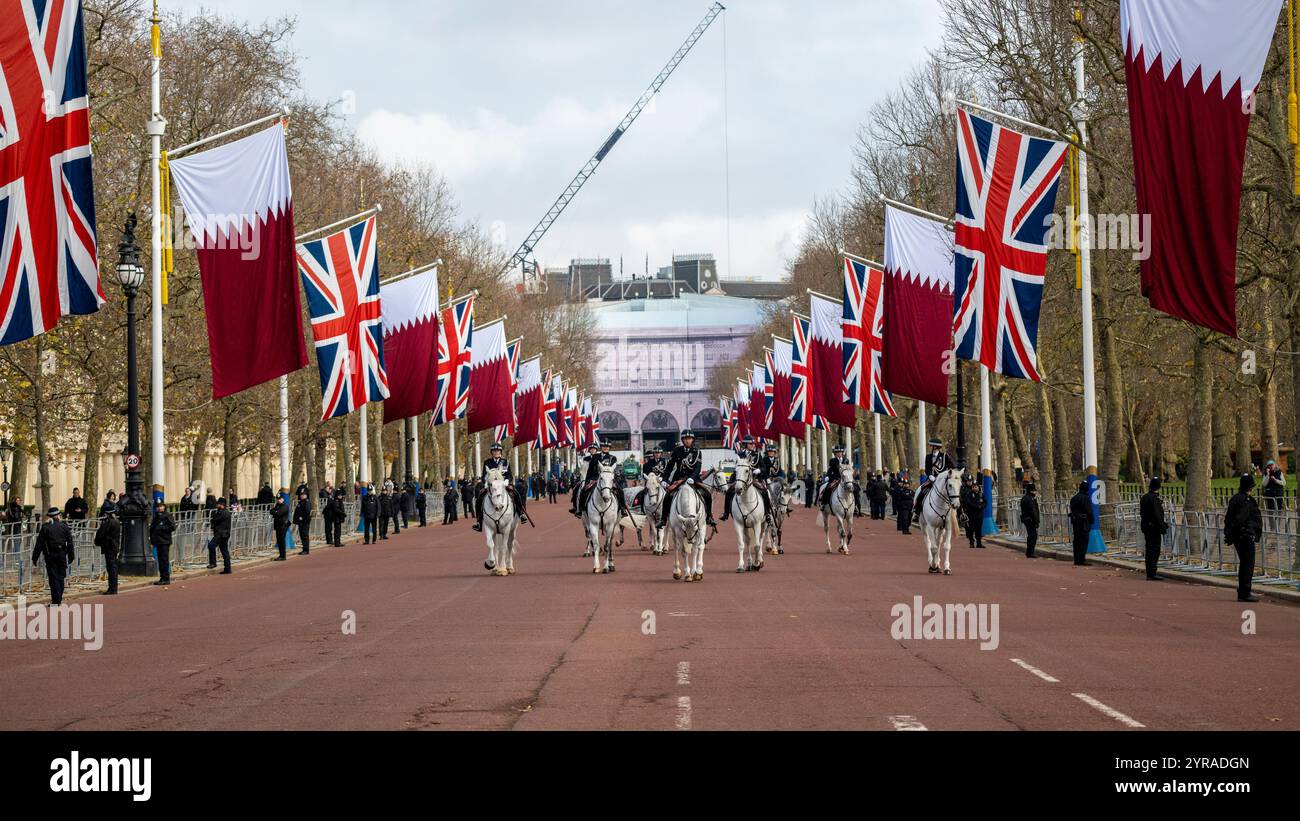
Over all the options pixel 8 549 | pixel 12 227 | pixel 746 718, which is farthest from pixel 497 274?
pixel 746 718

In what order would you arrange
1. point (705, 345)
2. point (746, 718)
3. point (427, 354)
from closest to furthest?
point (746, 718)
point (427, 354)
point (705, 345)

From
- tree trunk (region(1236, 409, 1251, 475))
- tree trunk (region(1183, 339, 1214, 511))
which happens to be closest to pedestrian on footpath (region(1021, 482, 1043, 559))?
tree trunk (region(1183, 339, 1214, 511))

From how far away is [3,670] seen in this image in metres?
16.3

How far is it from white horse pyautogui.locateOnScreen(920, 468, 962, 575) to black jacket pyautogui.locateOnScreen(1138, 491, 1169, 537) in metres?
3.23

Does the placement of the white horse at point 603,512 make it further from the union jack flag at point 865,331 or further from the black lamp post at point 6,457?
the black lamp post at point 6,457

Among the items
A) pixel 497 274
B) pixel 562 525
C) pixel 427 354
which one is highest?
pixel 497 274

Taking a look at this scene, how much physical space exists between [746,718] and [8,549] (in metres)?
20.2

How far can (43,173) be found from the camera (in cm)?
1972

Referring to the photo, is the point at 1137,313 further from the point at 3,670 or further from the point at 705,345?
the point at 705,345

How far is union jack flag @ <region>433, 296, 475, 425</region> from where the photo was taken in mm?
52656

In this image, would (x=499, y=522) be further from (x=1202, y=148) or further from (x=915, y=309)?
(x=915, y=309)

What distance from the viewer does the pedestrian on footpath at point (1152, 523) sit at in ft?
89.5

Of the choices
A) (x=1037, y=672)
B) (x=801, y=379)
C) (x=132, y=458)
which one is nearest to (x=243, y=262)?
(x=132, y=458)

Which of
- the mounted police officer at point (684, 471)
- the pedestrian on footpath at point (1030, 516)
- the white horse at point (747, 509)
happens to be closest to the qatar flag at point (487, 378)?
the pedestrian on footpath at point (1030, 516)
